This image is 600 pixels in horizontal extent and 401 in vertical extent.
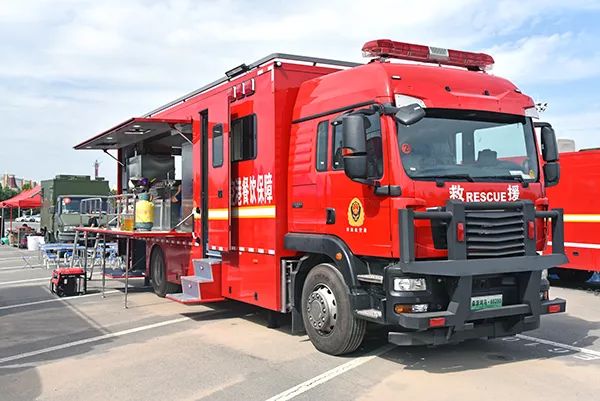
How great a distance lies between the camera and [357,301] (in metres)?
6.20

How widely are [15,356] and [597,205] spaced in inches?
433

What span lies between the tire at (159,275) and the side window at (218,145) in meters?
3.25

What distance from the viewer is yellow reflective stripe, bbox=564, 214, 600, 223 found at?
12039 millimetres

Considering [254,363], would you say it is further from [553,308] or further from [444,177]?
[553,308]

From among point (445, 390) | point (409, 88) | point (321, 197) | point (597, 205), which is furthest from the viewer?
point (597, 205)

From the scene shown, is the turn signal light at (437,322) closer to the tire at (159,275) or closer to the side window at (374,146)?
the side window at (374,146)

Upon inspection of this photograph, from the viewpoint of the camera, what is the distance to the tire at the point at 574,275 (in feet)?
44.0

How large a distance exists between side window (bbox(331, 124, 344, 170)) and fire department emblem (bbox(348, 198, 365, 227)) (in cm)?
47

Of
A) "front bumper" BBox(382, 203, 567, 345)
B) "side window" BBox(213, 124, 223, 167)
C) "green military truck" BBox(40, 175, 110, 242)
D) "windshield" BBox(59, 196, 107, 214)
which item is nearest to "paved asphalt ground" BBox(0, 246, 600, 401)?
A: "front bumper" BBox(382, 203, 567, 345)

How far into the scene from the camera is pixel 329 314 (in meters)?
6.59

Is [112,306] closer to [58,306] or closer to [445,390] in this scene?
[58,306]

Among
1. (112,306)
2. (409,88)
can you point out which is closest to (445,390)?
(409,88)

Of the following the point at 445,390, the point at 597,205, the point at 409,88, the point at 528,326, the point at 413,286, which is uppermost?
the point at 409,88

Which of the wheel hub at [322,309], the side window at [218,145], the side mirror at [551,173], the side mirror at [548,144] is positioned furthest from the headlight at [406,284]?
the side window at [218,145]
